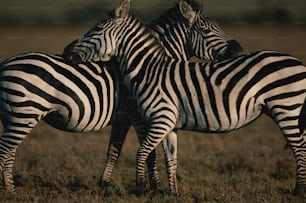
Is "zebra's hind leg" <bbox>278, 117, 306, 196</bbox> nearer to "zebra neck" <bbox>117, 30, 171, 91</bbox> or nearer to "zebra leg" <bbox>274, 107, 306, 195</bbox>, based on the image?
"zebra leg" <bbox>274, 107, 306, 195</bbox>

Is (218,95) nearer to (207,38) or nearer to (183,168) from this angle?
(207,38)

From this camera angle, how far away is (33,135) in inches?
459

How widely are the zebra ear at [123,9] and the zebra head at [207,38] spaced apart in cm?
80

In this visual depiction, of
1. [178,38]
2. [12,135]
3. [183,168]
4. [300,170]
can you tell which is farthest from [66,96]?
[300,170]

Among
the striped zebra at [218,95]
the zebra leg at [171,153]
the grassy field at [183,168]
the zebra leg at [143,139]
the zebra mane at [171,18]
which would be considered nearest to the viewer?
the striped zebra at [218,95]

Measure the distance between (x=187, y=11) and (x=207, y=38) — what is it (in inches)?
17.0

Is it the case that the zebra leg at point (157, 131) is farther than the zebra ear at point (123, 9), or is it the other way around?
the zebra ear at point (123, 9)

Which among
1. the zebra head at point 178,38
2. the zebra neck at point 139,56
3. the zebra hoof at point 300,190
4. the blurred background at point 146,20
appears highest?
the blurred background at point 146,20

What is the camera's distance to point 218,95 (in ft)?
22.9

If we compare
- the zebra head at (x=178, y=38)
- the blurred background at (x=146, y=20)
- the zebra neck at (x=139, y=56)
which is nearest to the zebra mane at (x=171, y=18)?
the zebra head at (x=178, y=38)

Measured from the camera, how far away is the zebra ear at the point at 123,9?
7305 millimetres

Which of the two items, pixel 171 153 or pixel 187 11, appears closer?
pixel 171 153

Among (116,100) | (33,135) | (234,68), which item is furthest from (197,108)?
(33,135)

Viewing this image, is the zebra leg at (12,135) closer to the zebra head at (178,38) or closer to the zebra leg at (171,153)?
the zebra head at (178,38)
